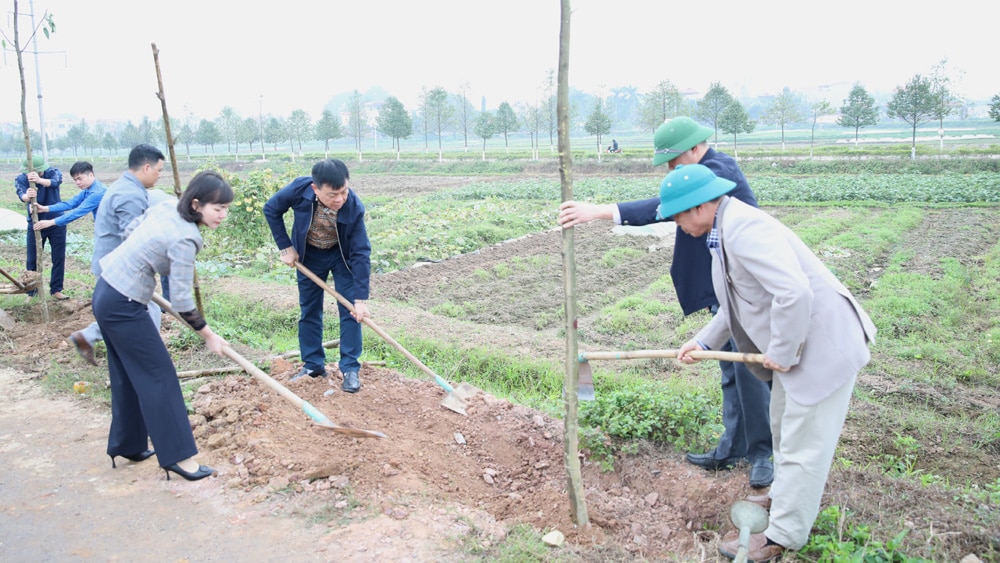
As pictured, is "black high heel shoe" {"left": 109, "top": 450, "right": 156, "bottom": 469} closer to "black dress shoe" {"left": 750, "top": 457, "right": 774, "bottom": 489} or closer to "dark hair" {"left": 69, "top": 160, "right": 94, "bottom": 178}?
"black dress shoe" {"left": 750, "top": 457, "right": 774, "bottom": 489}

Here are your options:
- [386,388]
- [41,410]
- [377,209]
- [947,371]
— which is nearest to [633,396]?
Result: [386,388]

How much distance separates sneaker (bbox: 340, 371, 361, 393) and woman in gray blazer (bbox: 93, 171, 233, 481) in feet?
3.99

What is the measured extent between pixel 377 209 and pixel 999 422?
15288mm

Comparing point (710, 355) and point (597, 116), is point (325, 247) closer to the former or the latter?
point (710, 355)

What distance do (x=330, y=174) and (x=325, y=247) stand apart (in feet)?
2.12

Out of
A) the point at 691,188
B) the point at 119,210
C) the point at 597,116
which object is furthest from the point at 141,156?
the point at 597,116

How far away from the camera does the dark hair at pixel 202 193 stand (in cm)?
327

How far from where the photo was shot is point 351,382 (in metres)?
4.78

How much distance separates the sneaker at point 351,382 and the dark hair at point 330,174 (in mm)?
1358

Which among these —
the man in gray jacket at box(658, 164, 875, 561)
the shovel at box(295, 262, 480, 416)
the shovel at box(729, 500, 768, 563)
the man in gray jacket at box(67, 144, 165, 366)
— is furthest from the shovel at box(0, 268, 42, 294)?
the shovel at box(729, 500, 768, 563)

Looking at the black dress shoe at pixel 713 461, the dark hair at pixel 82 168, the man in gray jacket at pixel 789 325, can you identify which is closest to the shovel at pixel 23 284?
the dark hair at pixel 82 168

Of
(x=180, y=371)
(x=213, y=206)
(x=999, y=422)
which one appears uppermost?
(x=213, y=206)

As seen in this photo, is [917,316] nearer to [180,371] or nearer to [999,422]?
[999,422]

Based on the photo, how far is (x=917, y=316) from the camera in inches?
292
